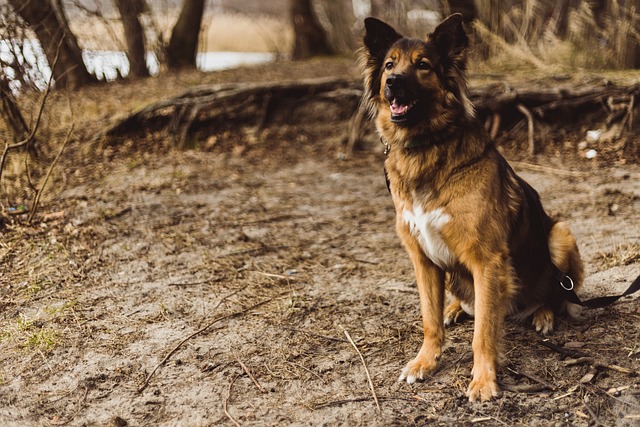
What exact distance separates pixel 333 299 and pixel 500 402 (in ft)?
5.13

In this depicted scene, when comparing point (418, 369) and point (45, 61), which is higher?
point (45, 61)

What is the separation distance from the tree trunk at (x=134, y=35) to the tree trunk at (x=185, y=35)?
26.1 inches

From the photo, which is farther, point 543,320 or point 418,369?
point 543,320

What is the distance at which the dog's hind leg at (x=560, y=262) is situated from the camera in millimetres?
3680

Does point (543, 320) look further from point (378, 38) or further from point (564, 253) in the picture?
point (378, 38)

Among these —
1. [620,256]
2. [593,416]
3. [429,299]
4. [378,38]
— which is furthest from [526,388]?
[378,38]

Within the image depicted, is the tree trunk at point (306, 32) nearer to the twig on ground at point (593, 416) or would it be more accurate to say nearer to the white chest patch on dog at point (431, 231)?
the white chest patch on dog at point (431, 231)

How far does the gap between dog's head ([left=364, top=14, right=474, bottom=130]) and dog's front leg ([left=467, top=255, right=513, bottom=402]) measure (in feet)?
2.91

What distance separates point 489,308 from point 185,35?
918cm

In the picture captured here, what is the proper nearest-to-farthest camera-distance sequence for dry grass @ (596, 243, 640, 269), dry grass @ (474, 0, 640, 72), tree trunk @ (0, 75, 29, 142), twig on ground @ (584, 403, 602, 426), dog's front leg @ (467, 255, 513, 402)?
twig on ground @ (584, 403, 602, 426) < dog's front leg @ (467, 255, 513, 402) < dry grass @ (596, 243, 640, 269) < tree trunk @ (0, 75, 29, 142) < dry grass @ (474, 0, 640, 72)

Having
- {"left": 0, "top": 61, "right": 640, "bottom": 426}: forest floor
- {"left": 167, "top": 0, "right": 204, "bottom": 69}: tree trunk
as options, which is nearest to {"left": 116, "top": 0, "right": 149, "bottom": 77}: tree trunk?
{"left": 167, "top": 0, "right": 204, "bottom": 69}: tree trunk

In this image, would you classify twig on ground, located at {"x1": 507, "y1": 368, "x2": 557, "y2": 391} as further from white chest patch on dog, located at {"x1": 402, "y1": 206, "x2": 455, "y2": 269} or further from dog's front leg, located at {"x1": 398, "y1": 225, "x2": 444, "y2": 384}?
white chest patch on dog, located at {"x1": 402, "y1": 206, "x2": 455, "y2": 269}

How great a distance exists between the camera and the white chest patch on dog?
3238mm

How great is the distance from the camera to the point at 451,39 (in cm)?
347
